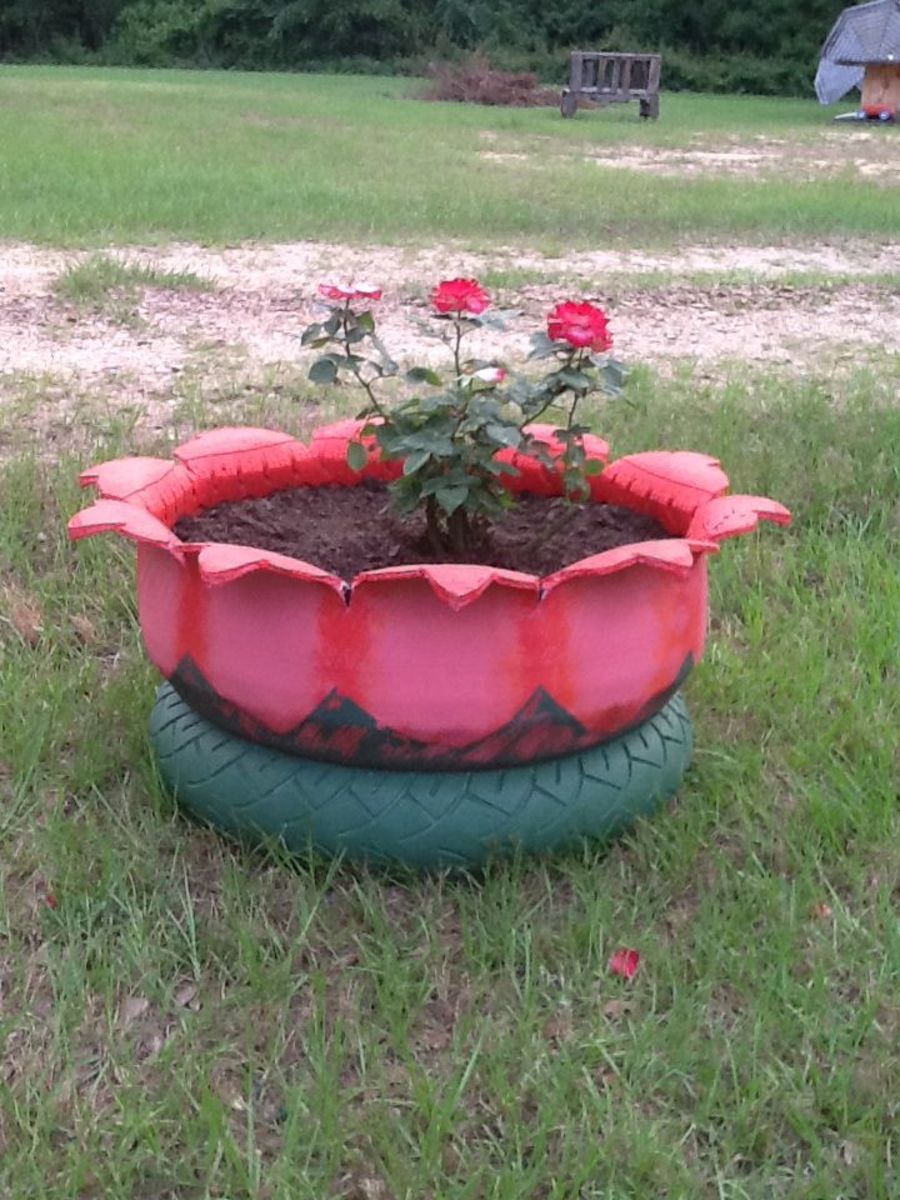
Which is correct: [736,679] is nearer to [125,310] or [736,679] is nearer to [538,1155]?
[538,1155]

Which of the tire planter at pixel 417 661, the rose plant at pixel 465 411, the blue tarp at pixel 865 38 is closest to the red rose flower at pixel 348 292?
the rose plant at pixel 465 411

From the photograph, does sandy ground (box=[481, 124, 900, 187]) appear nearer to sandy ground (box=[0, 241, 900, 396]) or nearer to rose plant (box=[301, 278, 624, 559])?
sandy ground (box=[0, 241, 900, 396])

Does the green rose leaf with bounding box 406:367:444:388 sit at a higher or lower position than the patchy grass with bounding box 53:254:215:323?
higher

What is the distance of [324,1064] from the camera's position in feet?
5.08

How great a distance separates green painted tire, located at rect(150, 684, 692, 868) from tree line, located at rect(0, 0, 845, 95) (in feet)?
108

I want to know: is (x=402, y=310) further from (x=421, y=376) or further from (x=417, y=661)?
(x=417, y=661)

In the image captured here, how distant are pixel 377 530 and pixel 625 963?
2.59 ft

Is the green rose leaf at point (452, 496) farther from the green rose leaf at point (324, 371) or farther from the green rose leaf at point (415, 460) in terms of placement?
the green rose leaf at point (324, 371)

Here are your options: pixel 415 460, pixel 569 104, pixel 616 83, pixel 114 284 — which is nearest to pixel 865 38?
pixel 616 83

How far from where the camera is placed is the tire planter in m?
1.69

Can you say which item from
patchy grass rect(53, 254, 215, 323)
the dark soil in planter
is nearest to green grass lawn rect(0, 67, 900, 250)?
patchy grass rect(53, 254, 215, 323)

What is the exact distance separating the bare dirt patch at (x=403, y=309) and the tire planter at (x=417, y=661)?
2.05 m

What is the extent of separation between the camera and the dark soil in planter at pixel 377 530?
202 cm

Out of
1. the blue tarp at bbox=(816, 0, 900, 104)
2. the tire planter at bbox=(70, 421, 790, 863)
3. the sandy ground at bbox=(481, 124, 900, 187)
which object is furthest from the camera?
the blue tarp at bbox=(816, 0, 900, 104)
